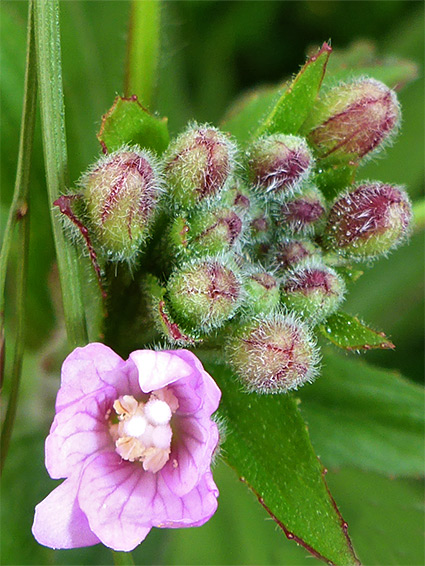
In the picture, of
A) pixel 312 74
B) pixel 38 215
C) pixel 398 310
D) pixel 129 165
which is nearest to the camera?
pixel 129 165

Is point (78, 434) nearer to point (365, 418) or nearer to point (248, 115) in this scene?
point (365, 418)

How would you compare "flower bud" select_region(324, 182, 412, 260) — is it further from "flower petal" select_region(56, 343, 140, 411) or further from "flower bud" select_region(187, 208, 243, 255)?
"flower petal" select_region(56, 343, 140, 411)

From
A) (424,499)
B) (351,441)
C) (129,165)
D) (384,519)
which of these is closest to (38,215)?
(129,165)

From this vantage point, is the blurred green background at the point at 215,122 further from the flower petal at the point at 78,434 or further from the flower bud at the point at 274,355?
the flower bud at the point at 274,355

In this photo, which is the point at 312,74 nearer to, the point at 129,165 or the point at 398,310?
the point at 129,165

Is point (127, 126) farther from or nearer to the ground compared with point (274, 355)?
farther from the ground

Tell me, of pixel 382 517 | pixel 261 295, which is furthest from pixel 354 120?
pixel 382 517
